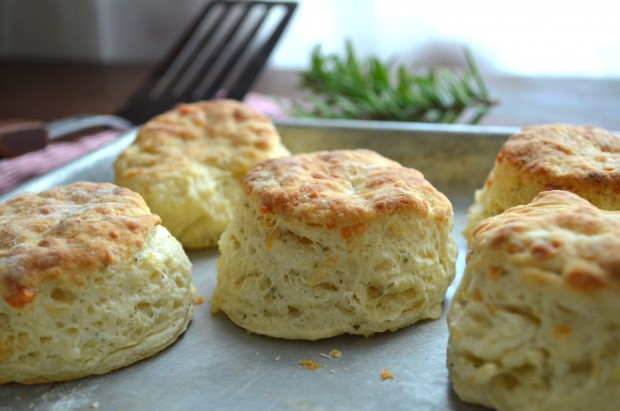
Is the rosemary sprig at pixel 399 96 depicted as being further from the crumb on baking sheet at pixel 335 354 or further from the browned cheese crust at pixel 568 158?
the crumb on baking sheet at pixel 335 354

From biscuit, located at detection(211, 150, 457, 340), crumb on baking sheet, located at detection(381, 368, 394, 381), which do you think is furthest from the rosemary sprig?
crumb on baking sheet, located at detection(381, 368, 394, 381)

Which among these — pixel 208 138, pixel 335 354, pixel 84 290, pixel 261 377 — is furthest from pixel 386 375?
pixel 208 138

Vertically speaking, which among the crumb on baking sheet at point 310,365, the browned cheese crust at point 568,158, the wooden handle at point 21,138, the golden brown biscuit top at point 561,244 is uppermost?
the golden brown biscuit top at point 561,244

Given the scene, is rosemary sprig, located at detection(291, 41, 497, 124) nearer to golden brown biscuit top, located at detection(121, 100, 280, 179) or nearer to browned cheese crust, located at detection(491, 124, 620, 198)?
golden brown biscuit top, located at detection(121, 100, 280, 179)

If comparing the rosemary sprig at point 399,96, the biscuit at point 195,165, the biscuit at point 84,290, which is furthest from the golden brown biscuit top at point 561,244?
the rosemary sprig at point 399,96

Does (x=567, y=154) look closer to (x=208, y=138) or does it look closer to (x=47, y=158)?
(x=208, y=138)

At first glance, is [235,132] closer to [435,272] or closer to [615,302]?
[435,272]
